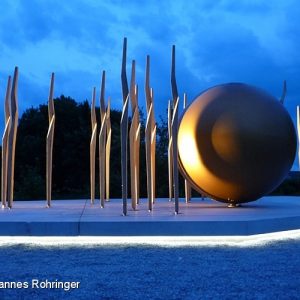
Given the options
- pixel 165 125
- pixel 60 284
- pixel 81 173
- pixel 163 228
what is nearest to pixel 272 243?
pixel 163 228

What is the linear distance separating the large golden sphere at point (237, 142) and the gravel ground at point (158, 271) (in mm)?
3105

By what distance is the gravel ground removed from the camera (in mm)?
5602

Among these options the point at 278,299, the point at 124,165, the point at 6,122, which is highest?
the point at 6,122

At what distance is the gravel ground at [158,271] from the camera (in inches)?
221

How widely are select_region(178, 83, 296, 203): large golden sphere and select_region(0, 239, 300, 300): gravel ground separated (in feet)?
10.2

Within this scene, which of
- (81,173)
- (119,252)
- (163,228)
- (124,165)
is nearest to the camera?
(119,252)

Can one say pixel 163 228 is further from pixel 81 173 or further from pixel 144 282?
pixel 81 173

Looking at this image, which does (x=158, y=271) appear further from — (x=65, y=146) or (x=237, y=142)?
(x=65, y=146)

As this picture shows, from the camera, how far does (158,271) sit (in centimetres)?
679

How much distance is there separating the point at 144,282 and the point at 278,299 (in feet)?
5.29

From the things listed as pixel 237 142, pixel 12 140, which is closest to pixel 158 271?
pixel 237 142

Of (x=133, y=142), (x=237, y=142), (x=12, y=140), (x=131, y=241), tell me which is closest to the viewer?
(x=131, y=241)

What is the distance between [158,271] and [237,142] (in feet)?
18.8

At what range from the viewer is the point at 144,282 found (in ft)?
20.1
